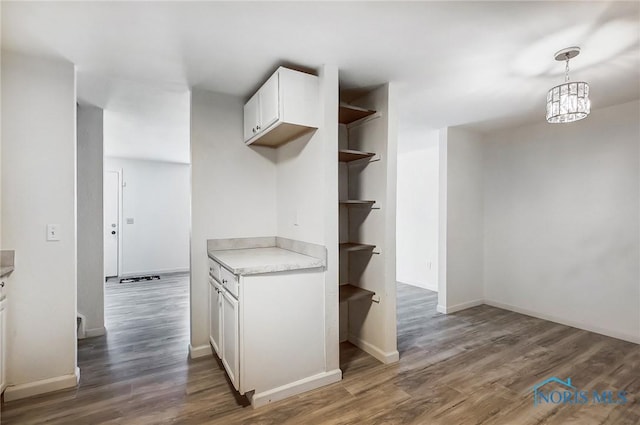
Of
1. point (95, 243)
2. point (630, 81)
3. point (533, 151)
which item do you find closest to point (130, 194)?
point (95, 243)

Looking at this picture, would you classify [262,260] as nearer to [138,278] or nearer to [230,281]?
[230,281]

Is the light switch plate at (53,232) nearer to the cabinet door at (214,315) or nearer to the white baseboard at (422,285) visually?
the cabinet door at (214,315)

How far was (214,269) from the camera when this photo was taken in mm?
2539

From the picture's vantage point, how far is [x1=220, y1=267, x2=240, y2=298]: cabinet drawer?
1.99 meters

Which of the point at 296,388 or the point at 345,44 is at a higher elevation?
the point at 345,44

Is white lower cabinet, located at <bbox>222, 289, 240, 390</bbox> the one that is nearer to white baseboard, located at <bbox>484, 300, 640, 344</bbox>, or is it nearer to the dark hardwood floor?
the dark hardwood floor

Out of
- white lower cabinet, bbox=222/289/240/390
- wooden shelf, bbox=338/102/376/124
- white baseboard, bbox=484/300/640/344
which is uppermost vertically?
wooden shelf, bbox=338/102/376/124

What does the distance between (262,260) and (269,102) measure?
1.17 m

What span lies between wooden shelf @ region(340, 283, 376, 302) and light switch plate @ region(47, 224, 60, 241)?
2.15 metres

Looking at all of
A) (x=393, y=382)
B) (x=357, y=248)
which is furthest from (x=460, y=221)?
(x=393, y=382)

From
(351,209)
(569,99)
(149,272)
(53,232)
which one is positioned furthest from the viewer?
(149,272)

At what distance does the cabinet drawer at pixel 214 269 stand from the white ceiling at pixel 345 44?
1.50 meters

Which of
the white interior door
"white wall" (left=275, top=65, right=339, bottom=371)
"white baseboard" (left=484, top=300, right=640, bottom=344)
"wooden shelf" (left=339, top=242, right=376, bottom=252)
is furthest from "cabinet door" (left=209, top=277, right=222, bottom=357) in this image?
the white interior door

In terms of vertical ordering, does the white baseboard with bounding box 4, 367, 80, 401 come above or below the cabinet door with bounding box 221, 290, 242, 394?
below
